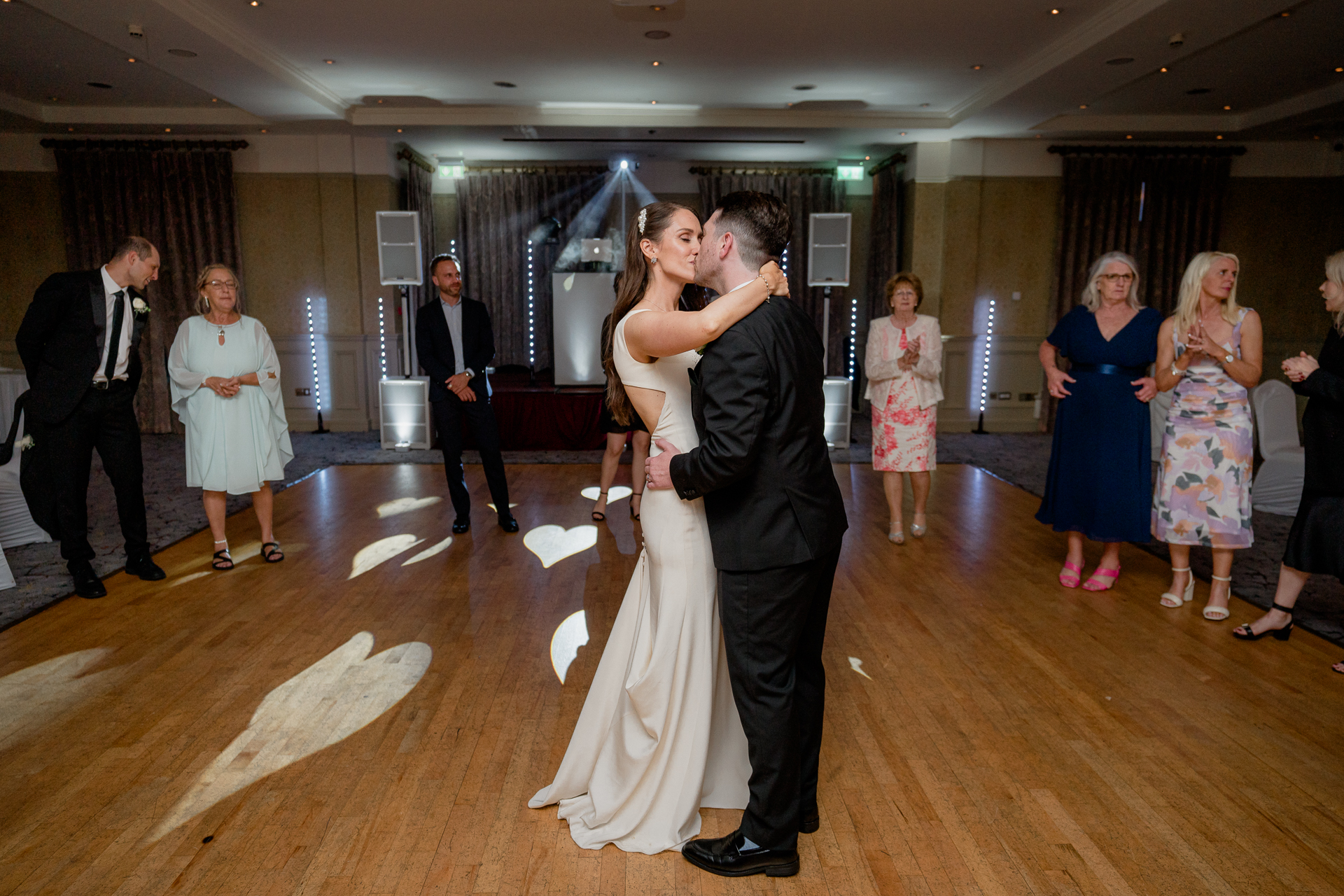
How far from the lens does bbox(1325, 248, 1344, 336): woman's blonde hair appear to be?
3.04 metres

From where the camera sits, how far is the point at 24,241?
8898 millimetres

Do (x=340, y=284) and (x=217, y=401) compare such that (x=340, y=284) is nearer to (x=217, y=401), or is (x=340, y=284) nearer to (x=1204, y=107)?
(x=217, y=401)

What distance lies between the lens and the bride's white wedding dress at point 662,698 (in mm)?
1933

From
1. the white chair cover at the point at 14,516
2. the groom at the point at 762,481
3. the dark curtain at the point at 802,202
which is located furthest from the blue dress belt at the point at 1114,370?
the dark curtain at the point at 802,202

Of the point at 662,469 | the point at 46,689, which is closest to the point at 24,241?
the point at 46,689

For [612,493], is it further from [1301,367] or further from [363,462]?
[1301,367]

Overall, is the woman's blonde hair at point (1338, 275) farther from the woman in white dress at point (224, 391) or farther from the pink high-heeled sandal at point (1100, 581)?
the woman in white dress at point (224, 391)

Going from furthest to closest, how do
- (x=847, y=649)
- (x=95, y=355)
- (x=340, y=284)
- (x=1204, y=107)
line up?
(x=340, y=284) < (x=1204, y=107) < (x=95, y=355) < (x=847, y=649)

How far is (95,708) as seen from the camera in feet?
9.04

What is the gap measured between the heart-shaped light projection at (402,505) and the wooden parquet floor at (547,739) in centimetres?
110

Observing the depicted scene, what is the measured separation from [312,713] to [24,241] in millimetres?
8933

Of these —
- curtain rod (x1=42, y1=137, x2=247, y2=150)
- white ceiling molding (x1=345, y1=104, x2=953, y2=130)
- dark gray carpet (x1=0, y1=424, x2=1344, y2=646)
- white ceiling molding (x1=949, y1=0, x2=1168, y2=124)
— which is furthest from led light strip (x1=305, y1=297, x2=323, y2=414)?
white ceiling molding (x1=949, y1=0, x2=1168, y2=124)

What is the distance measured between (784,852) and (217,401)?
3421mm

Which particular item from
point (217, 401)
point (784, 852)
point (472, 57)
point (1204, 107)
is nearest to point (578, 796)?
point (784, 852)
